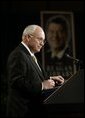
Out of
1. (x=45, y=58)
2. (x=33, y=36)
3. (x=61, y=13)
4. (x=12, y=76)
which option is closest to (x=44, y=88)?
(x=12, y=76)

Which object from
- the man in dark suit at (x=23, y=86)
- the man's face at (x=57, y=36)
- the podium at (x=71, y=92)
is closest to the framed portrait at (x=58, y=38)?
the man's face at (x=57, y=36)

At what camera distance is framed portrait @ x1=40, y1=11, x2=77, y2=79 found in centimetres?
455

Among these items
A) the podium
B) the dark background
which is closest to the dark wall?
the dark background

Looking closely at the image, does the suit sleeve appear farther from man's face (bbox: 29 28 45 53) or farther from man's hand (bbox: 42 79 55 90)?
man's face (bbox: 29 28 45 53)

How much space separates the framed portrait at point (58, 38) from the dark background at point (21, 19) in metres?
0.19

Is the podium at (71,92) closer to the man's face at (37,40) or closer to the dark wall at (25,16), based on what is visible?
the man's face at (37,40)

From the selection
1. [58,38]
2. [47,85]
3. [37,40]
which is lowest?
[58,38]

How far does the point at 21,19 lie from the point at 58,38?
565 millimetres

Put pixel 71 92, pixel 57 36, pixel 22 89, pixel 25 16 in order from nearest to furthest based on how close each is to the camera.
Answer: pixel 71 92, pixel 22 89, pixel 57 36, pixel 25 16

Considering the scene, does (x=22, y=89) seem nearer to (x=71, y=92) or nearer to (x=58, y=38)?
(x=71, y=92)

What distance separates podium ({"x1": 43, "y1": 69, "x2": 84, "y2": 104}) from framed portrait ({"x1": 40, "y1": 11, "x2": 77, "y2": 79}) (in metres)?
2.75

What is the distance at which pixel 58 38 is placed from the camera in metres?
4.80

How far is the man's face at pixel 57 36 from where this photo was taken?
182 inches

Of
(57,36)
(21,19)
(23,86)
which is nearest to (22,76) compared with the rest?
(23,86)
